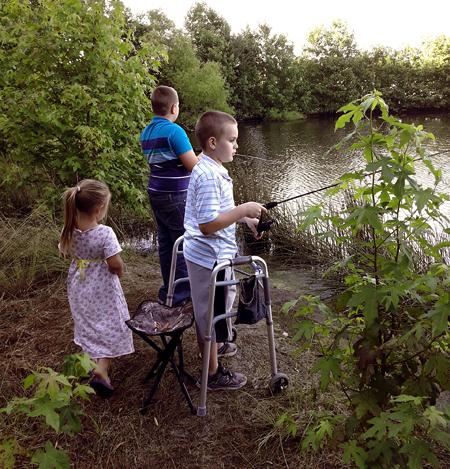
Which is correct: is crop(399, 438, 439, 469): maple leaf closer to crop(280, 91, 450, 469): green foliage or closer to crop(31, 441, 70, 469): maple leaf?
crop(280, 91, 450, 469): green foliage

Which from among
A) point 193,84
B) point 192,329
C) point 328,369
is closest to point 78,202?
point 192,329

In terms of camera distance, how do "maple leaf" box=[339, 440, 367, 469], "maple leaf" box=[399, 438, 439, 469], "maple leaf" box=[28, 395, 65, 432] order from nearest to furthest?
"maple leaf" box=[28, 395, 65, 432] → "maple leaf" box=[399, 438, 439, 469] → "maple leaf" box=[339, 440, 367, 469]

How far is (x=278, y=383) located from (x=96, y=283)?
124 cm

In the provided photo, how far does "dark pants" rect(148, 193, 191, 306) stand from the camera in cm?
334

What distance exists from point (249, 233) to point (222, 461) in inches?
208

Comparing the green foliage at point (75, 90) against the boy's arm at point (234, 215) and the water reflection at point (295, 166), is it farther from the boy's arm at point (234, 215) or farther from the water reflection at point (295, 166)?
the boy's arm at point (234, 215)

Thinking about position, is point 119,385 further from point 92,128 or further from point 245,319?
point 92,128

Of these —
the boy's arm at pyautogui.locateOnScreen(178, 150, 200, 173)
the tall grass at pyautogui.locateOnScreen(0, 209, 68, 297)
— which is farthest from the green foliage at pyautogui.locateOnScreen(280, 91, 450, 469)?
the tall grass at pyautogui.locateOnScreen(0, 209, 68, 297)

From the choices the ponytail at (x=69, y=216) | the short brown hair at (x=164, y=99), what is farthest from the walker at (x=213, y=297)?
the short brown hair at (x=164, y=99)

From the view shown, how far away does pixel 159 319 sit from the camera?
2320 mm

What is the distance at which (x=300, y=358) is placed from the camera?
3010 mm

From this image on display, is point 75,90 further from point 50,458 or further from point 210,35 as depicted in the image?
point 210,35

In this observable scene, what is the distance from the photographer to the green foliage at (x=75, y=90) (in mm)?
4648

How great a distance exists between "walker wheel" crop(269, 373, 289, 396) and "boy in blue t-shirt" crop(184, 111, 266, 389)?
1.39 feet
